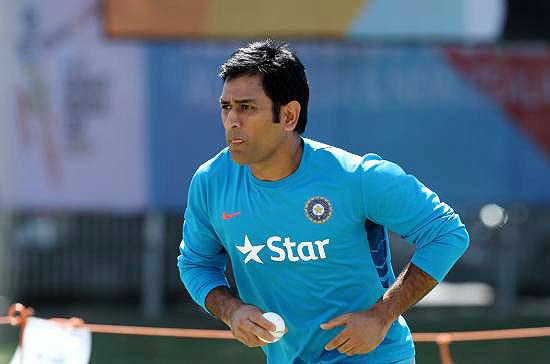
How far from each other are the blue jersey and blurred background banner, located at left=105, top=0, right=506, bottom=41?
7.49 meters

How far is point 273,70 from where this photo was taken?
392 centimetres

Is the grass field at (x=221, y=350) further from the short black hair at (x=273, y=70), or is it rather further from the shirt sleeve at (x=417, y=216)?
the short black hair at (x=273, y=70)

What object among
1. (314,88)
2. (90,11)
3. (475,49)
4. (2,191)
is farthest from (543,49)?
(2,191)

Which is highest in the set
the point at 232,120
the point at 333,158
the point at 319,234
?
the point at 232,120

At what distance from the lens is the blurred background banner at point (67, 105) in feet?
37.9

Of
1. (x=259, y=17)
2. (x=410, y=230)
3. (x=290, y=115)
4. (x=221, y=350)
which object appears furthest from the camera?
(x=259, y=17)

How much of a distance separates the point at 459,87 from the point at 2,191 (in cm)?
478

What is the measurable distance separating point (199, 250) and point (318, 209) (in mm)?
538

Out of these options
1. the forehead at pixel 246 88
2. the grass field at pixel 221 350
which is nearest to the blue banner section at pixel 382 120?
the grass field at pixel 221 350

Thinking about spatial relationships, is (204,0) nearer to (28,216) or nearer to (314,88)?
(314,88)

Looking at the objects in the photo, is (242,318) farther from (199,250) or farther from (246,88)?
(246,88)

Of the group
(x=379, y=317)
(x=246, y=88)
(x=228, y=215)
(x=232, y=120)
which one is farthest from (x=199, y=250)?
(x=379, y=317)

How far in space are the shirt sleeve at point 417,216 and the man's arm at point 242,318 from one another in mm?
532

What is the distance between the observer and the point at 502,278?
12312mm
